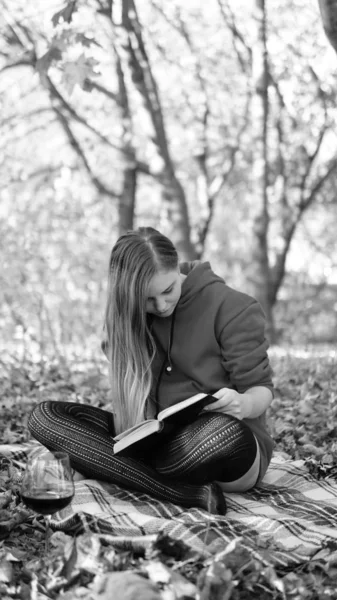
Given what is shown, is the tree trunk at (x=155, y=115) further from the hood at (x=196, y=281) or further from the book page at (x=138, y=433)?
the book page at (x=138, y=433)

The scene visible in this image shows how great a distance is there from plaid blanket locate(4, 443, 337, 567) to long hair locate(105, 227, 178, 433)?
36cm

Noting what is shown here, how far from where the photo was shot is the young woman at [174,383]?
300cm

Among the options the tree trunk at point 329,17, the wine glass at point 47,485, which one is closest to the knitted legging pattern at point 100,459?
the wine glass at point 47,485

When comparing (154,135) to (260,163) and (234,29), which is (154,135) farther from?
(234,29)

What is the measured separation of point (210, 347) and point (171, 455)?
0.46 metres

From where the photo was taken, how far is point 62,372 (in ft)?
17.8

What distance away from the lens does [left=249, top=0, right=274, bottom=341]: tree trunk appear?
8.76m

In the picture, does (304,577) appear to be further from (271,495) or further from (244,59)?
(244,59)

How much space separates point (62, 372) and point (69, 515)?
2.77 metres

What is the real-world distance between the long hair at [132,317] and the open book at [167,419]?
24 cm

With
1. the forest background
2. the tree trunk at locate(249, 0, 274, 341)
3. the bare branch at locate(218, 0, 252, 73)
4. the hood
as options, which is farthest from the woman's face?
the bare branch at locate(218, 0, 252, 73)

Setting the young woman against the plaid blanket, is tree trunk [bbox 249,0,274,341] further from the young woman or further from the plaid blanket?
the plaid blanket

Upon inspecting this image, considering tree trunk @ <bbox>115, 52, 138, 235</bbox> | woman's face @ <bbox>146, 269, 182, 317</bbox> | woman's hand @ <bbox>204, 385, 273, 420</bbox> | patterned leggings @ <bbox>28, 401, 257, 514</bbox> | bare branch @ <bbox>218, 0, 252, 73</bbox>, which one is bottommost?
patterned leggings @ <bbox>28, 401, 257, 514</bbox>

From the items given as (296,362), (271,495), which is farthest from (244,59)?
(271,495)
